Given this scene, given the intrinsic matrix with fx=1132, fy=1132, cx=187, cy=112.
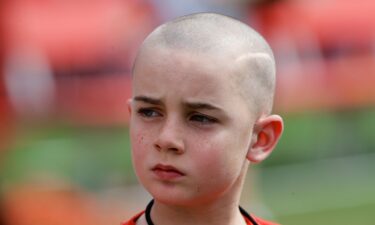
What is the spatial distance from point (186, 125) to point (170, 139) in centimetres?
8

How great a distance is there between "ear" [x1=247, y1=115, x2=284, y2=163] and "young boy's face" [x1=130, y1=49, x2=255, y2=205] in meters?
0.13

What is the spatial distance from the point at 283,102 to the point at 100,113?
1.36m

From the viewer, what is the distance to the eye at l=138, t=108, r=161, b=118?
3252mm

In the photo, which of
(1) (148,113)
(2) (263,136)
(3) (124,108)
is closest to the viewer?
(1) (148,113)

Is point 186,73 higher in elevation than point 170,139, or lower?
higher

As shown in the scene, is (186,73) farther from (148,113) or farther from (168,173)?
(168,173)

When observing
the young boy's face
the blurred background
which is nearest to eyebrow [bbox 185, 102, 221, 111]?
the young boy's face

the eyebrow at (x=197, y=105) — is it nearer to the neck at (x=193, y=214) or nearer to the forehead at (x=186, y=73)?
the forehead at (x=186, y=73)

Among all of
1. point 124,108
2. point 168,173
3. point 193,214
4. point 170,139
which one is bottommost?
point 124,108

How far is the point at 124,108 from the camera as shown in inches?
312

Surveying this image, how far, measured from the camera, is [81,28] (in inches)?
309

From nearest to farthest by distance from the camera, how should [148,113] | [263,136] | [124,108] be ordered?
1. [148,113]
2. [263,136]
3. [124,108]

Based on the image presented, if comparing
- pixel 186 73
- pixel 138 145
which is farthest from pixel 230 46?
pixel 138 145

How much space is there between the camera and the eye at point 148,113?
3252 mm
